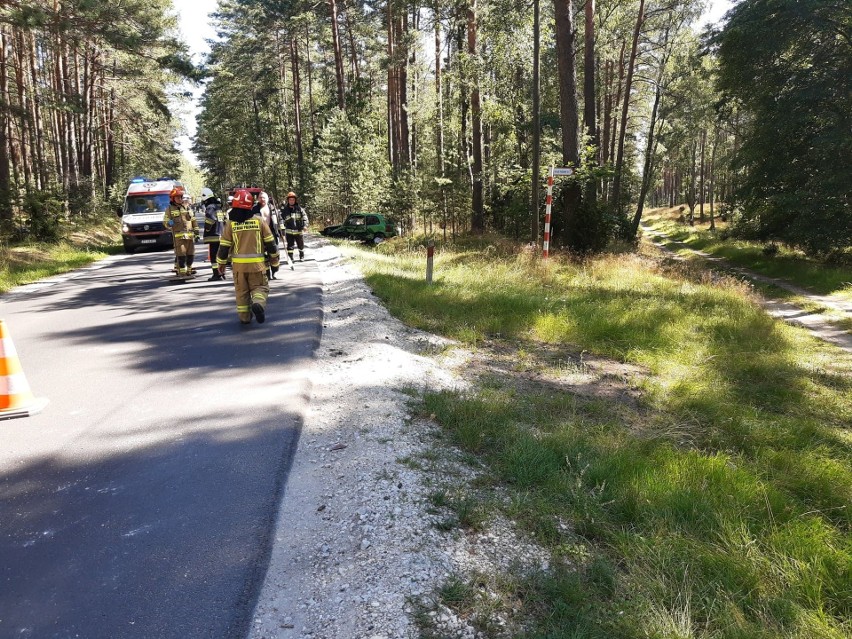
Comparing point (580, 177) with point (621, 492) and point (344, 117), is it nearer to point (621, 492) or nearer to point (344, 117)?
point (621, 492)

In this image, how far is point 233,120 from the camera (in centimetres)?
5188

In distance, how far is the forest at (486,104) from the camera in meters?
16.3

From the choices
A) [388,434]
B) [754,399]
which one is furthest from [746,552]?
[754,399]

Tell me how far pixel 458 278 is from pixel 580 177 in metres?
5.96

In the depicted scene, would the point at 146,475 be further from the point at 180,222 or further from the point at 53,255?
the point at 53,255

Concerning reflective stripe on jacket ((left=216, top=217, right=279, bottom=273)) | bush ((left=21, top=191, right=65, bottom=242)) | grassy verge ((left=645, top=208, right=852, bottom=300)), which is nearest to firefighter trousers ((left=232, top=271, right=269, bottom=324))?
reflective stripe on jacket ((left=216, top=217, right=279, bottom=273))

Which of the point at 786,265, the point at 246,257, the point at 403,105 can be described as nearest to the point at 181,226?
the point at 246,257

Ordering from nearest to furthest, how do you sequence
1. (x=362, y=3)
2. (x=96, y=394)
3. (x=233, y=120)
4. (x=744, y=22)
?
(x=96, y=394), (x=744, y=22), (x=362, y=3), (x=233, y=120)

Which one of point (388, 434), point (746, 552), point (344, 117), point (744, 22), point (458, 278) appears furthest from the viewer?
point (344, 117)

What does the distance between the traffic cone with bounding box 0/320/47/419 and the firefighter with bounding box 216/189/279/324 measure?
3.41 metres

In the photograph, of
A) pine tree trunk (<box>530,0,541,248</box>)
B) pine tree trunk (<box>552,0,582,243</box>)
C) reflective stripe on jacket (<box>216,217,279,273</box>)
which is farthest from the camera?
pine tree trunk (<box>552,0,582,243</box>)

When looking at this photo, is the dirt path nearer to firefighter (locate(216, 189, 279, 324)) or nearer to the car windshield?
firefighter (locate(216, 189, 279, 324))

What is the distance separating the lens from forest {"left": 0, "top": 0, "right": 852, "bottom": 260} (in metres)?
16.3

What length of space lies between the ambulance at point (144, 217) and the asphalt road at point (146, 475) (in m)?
12.1
